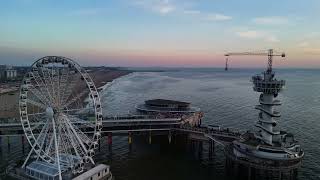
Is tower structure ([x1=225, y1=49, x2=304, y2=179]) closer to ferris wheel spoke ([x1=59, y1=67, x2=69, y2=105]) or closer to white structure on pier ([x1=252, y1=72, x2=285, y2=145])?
white structure on pier ([x1=252, y1=72, x2=285, y2=145])

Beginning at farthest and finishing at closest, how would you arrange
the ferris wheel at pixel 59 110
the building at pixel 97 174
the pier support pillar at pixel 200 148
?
1. the pier support pillar at pixel 200 148
2. the ferris wheel at pixel 59 110
3. the building at pixel 97 174

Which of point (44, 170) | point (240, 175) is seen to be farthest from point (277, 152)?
point (44, 170)

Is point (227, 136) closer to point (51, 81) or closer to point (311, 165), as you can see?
point (311, 165)

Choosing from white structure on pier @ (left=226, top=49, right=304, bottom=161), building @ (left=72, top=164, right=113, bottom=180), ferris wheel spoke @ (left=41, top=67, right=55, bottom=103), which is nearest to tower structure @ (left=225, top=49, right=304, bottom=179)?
white structure on pier @ (left=226, top=49, right=304, bottom=161)

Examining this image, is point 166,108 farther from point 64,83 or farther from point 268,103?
point 64,83

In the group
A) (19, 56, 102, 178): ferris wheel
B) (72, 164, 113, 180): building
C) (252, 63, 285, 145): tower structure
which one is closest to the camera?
(72, 164, 113, 180): building

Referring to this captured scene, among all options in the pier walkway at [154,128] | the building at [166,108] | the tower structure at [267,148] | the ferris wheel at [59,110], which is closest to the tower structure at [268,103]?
the tower structure at [267,148]

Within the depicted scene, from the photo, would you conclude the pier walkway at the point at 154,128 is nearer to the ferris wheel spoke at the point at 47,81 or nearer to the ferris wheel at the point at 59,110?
the ferris wheel at the point at 59,110

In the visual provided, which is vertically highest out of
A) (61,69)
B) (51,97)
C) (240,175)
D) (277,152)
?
(61,69)

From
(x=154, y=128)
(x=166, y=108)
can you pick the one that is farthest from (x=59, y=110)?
(x=166, y=108)

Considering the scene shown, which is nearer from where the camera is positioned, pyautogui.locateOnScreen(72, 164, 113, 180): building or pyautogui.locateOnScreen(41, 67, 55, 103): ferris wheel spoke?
pyautogui.locateOnScreen(72, 164, 113, 180): building

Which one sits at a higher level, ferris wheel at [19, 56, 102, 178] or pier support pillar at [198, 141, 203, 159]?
ferris wheel at [19, 56, 102, 178]
